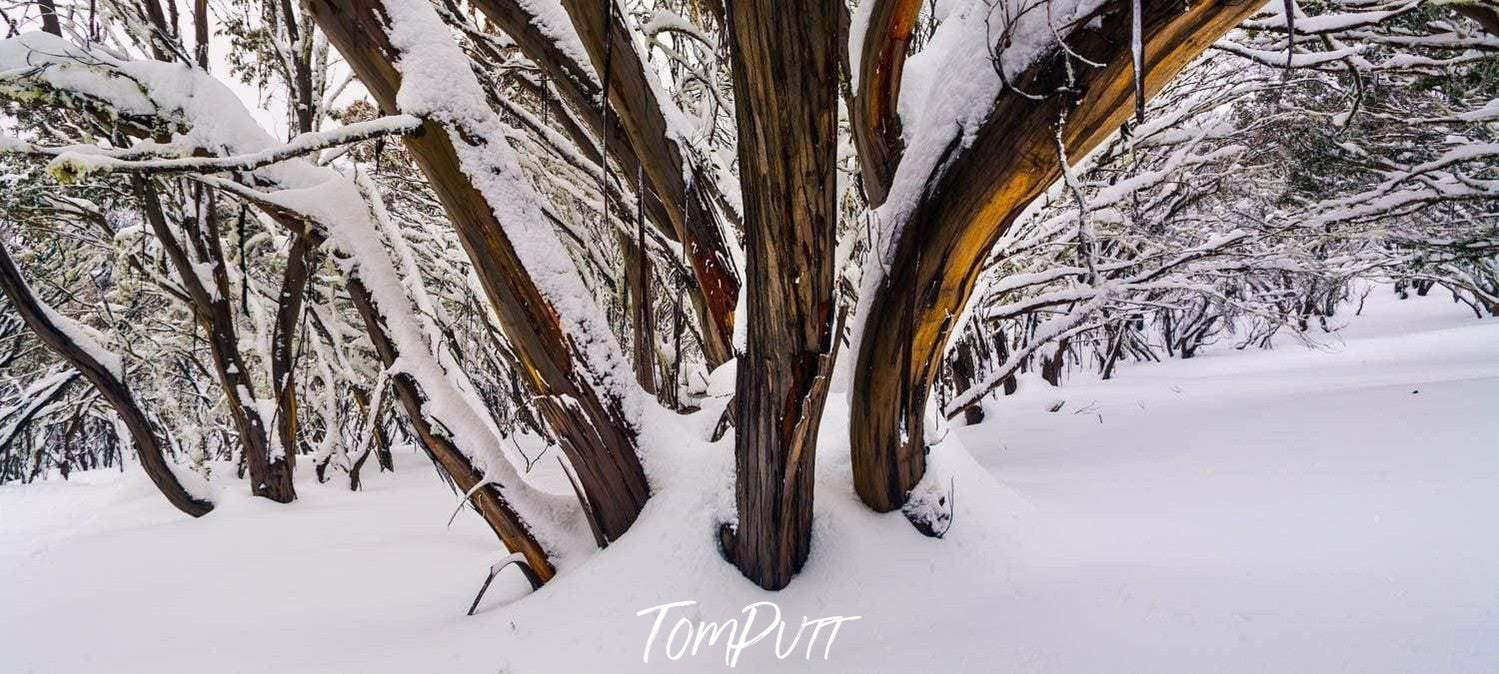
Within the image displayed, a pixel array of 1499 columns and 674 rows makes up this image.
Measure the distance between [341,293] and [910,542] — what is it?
8.25 m

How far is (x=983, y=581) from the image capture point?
2.04 meters

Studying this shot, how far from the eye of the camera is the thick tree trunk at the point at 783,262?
135 cm

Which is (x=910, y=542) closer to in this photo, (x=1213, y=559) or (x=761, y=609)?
(x=761, y=609)

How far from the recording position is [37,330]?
4.31 m

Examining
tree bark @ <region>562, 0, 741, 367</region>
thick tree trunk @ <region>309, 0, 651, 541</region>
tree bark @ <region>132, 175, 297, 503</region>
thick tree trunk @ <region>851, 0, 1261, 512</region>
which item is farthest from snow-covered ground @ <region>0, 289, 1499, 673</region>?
tree bark @ <region>132, 175, 297, 503</region>

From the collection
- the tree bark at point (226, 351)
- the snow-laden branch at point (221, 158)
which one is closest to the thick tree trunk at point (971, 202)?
the snow-laden branch at point (221, 158)

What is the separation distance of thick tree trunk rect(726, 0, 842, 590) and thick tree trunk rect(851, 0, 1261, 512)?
0.32 metres

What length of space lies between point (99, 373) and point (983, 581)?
596 cm

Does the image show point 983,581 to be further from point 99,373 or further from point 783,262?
point 99,373

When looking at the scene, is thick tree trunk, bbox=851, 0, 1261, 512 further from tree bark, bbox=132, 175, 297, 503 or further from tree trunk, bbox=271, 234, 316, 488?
tree bark, bbox=132, 175, 297, 503

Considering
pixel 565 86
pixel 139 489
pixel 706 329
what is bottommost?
pixel 139 489

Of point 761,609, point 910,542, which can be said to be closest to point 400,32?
point 761,609

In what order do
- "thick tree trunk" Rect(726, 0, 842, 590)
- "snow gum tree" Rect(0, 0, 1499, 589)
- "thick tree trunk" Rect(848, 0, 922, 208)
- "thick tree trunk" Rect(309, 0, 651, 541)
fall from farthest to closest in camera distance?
"thick tree trunk" Rect(309, 0, 651, 541), "thick tree trunk" Rect(848, 0, 922, 208), "snow gum tree" Rect(0, 0, 1499, 589), "thick tree trunk" Rect(726, 0, 842, 590)

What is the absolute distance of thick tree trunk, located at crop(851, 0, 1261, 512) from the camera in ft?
4.75
